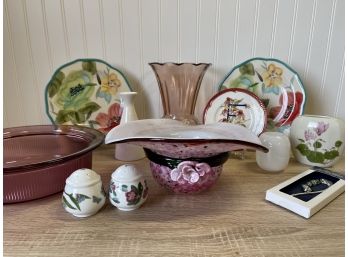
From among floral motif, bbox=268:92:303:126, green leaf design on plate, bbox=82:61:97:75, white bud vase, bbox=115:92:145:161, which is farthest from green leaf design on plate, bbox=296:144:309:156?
green leaf design on plate, bbox=82:61:97:75

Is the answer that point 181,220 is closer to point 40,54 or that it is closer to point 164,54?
point 164,54

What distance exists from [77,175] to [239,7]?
72 cm

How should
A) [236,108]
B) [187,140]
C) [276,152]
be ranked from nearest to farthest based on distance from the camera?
[187,140] → [276,152] → [236,108]

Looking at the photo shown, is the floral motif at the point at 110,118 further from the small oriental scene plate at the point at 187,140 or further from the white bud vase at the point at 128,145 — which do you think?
the small oriental scene plate at the point at 187,140

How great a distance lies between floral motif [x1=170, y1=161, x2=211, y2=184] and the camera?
55 centimetres

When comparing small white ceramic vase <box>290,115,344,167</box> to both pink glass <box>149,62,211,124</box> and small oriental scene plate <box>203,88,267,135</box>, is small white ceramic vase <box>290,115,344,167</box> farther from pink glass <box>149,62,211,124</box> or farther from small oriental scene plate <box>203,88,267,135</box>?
pink glass <box>149,62,211,124</box>

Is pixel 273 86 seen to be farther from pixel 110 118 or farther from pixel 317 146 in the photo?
pixel 110 118

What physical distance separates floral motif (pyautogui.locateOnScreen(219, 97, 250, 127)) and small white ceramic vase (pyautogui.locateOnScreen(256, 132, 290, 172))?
0.13 m

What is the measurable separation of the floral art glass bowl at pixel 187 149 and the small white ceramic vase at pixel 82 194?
87mm

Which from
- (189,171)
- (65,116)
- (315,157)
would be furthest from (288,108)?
(65,116)

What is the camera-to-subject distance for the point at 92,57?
894mm

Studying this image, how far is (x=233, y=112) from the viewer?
85 cm

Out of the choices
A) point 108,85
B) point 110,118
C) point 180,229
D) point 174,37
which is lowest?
point 180,229

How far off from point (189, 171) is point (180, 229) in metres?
0.12
